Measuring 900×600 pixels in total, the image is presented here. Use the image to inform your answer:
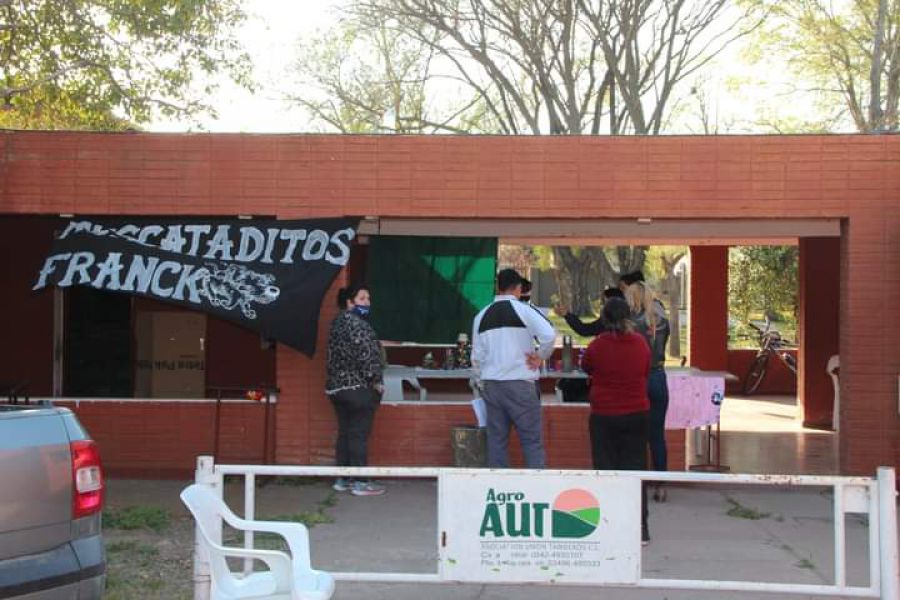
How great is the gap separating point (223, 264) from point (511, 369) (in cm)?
295

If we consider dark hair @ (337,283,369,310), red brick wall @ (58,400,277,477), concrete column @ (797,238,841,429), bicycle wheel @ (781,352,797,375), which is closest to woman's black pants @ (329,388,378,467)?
dark hair @ (337,283,369,310)

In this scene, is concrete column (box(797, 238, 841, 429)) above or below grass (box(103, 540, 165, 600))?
above

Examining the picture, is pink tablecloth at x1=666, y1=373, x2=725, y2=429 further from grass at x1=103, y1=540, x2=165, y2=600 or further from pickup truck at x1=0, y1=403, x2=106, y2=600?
pickup truck at x1=0, y1=403, x2=106, y2=600

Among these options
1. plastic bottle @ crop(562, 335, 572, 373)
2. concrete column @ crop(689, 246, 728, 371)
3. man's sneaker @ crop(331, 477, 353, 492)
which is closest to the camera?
man's sneaker @ crop(331, 477, 353, 492)

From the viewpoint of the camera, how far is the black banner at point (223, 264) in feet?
28.9

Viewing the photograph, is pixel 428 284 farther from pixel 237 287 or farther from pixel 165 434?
pixel 165 434

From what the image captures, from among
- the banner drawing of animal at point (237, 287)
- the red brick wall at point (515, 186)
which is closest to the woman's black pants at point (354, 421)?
the red brick wall at point (515, 186)

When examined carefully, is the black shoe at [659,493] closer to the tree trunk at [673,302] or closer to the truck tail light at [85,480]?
the truck tail light at [85,480]

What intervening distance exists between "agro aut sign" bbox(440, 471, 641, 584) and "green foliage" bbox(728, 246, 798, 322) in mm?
18087

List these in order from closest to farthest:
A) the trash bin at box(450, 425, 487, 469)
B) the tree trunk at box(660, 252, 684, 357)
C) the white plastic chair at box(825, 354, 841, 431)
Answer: the trash bin at box(450, 425, 487, 469) < the white plastic chair at box(825, 354, 841, 431) < the tree trunk at box(660, 252, 684, 357)

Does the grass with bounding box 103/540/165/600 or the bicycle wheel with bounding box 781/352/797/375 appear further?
the bicycle wheel with bounding box 781/352/797/375

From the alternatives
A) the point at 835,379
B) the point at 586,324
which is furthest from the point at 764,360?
the point at 586,324

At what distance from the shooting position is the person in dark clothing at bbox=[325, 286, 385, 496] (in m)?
8.59

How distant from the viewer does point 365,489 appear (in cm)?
895
